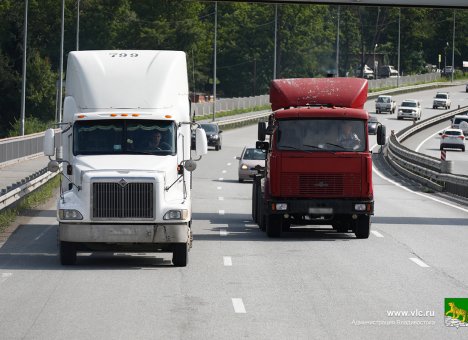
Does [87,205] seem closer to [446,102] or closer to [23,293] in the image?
[23,293]

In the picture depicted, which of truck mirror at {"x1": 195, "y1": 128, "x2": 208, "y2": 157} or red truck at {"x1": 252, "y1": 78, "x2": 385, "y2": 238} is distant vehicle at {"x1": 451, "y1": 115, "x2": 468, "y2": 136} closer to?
red truck at {"x1": 252, "y1": 78, "x2": 385, "y2": 238}

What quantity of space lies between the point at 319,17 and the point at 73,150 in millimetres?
171982

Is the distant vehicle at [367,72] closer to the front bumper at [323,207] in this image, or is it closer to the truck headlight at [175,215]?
the front bumper at [323,207]

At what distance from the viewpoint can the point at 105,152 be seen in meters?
22.9

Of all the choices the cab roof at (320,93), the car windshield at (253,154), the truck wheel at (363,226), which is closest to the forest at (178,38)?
the car windshield at (253,154)

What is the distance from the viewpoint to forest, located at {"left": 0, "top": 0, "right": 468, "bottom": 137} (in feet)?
404

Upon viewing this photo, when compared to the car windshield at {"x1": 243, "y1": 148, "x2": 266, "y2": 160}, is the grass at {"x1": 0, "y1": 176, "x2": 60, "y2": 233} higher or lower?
lower

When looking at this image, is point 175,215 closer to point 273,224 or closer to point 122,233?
point 122,233

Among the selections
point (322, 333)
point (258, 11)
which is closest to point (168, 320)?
point (322, 333)

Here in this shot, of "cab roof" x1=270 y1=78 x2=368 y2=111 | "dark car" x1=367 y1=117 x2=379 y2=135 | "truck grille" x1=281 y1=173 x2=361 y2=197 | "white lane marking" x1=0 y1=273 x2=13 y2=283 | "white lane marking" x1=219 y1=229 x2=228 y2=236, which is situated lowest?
"dark car" x1=367 y1=117 x2=379 y2=135

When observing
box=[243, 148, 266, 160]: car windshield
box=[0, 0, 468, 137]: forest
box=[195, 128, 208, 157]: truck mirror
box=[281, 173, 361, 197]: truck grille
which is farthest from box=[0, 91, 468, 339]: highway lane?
box=[0, 0, 468, 137]: forest

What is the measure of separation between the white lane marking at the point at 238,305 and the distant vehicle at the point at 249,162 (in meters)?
33.9

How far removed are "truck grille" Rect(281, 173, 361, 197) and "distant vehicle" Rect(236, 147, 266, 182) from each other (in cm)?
2331

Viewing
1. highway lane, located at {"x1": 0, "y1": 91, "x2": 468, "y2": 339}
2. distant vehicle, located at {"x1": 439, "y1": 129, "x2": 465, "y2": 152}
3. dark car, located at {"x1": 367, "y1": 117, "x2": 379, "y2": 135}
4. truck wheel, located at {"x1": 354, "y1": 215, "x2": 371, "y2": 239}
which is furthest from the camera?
distant vehicle, located at {"x1": 439, "y1": 129, "x2": 465, "y2": 152}
